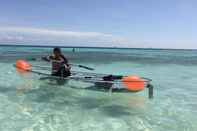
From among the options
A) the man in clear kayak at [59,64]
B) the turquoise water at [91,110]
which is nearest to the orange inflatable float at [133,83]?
the turquoise water at [91,110]

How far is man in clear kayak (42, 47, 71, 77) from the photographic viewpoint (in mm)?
14617

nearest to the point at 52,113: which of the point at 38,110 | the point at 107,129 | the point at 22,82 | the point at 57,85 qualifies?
the point at 38,110

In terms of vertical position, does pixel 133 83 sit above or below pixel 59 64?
below

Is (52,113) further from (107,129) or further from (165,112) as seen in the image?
(165,112)

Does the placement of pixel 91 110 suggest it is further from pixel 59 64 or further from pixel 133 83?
pixel 59 64

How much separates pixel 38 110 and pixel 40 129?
2.17 metres

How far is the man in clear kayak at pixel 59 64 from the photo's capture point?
48.0ft

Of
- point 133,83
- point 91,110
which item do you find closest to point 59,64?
point 133,83

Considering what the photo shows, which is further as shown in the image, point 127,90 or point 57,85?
point 57,85

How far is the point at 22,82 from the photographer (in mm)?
17359

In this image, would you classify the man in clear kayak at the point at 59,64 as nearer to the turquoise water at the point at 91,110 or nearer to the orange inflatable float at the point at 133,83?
the turquoise water at the point at 91,110

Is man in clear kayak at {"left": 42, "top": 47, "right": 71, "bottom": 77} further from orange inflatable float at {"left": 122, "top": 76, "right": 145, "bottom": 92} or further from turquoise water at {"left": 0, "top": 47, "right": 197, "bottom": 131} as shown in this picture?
orange inflatable float at {"left": 122, "top": 76, "right": 145, "bottom": 92}

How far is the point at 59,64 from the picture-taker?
1470cm

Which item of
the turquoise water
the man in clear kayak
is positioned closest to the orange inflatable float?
the turquoise water
